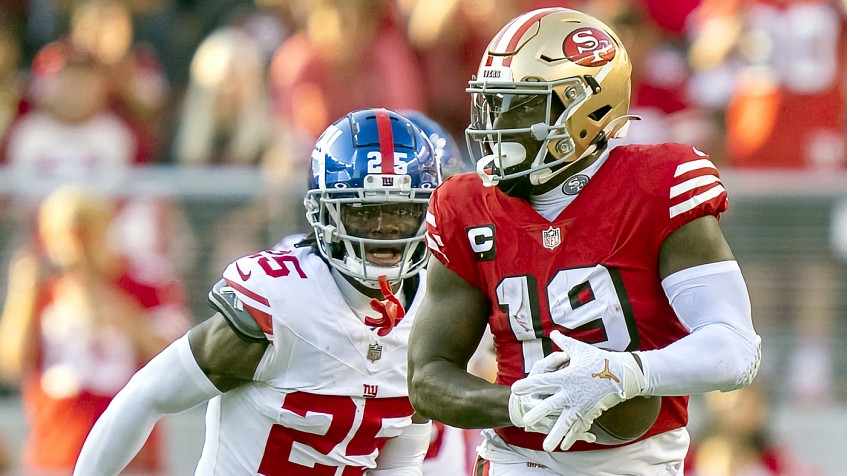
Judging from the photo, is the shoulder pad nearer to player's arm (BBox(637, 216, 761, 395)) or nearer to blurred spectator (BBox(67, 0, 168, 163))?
player's arm (BBox(637, 216, 761, 395))

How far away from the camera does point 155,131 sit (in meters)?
7.11

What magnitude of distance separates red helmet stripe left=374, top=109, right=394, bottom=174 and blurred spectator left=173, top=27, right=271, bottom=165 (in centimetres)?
326

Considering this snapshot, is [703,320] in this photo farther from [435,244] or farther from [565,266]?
[435,244]

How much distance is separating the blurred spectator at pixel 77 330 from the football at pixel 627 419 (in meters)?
3.61

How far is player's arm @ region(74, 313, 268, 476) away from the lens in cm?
331

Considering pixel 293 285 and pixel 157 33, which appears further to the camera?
pixel 157 33

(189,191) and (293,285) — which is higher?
(293,285)

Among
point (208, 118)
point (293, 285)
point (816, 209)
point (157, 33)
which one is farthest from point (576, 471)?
point (157, 33)

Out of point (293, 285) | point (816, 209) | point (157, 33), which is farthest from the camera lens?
point (157, 33)

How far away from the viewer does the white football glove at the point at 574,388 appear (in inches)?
100

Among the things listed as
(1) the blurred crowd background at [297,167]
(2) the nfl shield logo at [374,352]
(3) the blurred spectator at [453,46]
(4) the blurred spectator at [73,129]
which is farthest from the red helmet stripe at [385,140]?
(4) the blurred spectator at [73,129]

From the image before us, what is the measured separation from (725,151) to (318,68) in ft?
6.19

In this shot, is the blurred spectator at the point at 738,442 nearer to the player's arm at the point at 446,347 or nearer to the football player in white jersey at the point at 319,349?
the football player in white jersey at the point at 319,349

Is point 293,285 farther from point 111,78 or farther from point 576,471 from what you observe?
point 111,78
